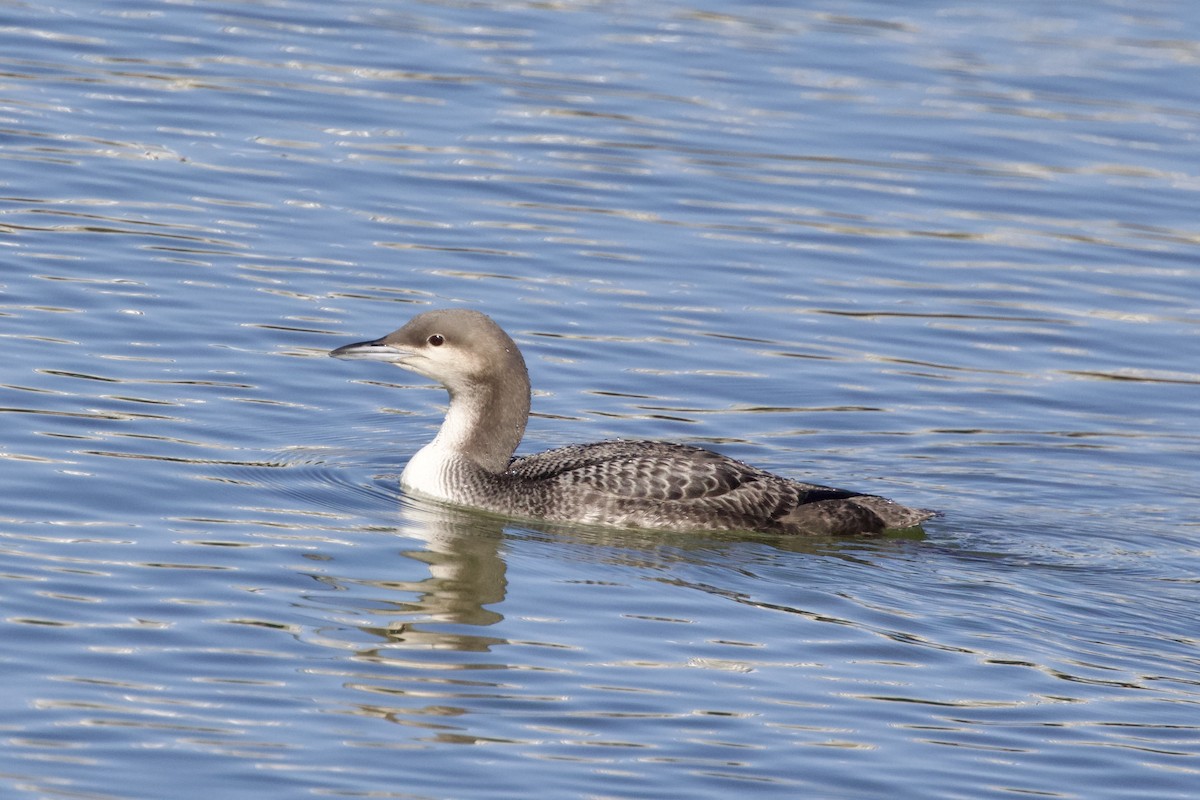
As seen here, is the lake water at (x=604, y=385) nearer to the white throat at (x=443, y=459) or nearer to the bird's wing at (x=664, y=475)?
the white throat at (x=443, y=459)

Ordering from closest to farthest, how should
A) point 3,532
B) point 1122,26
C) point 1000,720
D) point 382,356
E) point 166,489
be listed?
1. point 1000,720
2. point 3,532
3. point 166,489
4. point 382,356
5. point 1122,26

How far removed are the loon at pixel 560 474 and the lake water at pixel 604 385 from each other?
177mm

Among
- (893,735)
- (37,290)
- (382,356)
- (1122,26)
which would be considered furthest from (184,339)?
(1122,26)

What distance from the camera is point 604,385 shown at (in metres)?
13.3

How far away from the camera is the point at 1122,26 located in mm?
23297

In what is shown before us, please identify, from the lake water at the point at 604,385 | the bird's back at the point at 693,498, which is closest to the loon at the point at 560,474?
the bird's back at the point at 693,498

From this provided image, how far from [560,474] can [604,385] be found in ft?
7.19

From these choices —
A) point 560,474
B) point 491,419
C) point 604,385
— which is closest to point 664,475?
point 560,474

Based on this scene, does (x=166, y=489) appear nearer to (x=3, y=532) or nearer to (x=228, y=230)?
(x=3, y=532)

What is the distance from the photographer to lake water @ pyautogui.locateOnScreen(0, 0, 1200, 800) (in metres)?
8.00

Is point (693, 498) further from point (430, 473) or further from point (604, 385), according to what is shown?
point (604, 385)

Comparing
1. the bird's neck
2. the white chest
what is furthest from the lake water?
the bird's neck

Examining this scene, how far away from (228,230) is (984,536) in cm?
664

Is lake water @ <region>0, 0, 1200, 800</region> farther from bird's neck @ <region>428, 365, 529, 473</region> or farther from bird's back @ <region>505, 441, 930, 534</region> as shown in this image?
bird's neck @ <region>428, 365, 529, 473</region>
